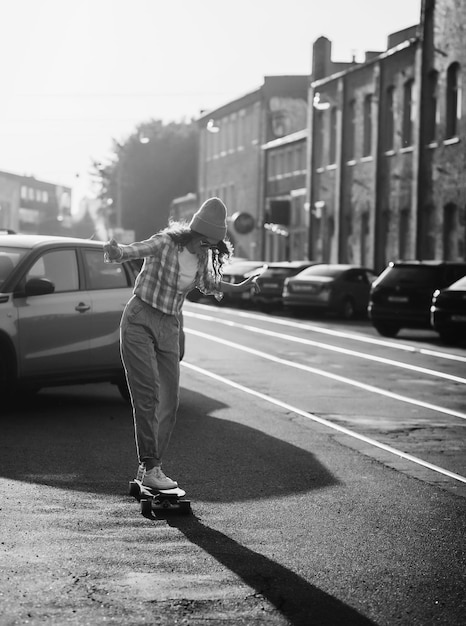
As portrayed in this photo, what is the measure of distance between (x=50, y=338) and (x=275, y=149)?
53.2m

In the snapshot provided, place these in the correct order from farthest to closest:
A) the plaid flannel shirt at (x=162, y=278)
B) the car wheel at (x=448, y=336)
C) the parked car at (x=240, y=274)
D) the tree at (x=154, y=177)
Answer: the tree at (x=154, y=177) < the parked car at (x=240, y=274) < the car wheel at (x=448, y=336) < the plaid flannel shirt at (x=162, y=278)

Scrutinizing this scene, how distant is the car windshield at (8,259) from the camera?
13.0 meters

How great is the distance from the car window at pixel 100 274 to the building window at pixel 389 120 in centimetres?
3394

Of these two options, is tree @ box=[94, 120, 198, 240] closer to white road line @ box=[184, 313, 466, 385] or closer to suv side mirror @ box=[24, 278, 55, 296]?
white road line @ box=[184, 313, 466, 385]

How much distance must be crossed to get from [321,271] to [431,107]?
29.0ft

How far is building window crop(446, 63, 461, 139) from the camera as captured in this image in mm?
41125

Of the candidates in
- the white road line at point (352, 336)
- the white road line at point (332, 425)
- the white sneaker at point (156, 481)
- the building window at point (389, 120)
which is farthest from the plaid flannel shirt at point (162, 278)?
the building window at point (389, 120)

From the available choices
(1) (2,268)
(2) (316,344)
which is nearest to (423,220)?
(2) (316,344)

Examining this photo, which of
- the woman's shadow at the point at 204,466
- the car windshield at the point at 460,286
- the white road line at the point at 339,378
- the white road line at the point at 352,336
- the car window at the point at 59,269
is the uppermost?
the car window at the point at 59,269

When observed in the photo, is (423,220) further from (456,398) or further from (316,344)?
(456,398)

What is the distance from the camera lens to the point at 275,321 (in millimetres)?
34719

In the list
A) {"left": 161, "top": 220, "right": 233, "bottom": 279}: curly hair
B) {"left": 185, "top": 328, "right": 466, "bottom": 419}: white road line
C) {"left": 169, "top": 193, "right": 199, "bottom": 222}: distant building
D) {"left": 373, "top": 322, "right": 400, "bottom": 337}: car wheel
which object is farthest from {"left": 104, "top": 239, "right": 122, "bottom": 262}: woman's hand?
{"left": 169, "top": 193, "right": 199, "bottom": 222}: distant building

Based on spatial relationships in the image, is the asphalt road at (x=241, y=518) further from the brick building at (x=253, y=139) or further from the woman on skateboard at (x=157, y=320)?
the brick building at (x=253, y=139)

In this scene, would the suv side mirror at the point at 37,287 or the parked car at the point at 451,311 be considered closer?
the suv side mirror at the point at 37,287
